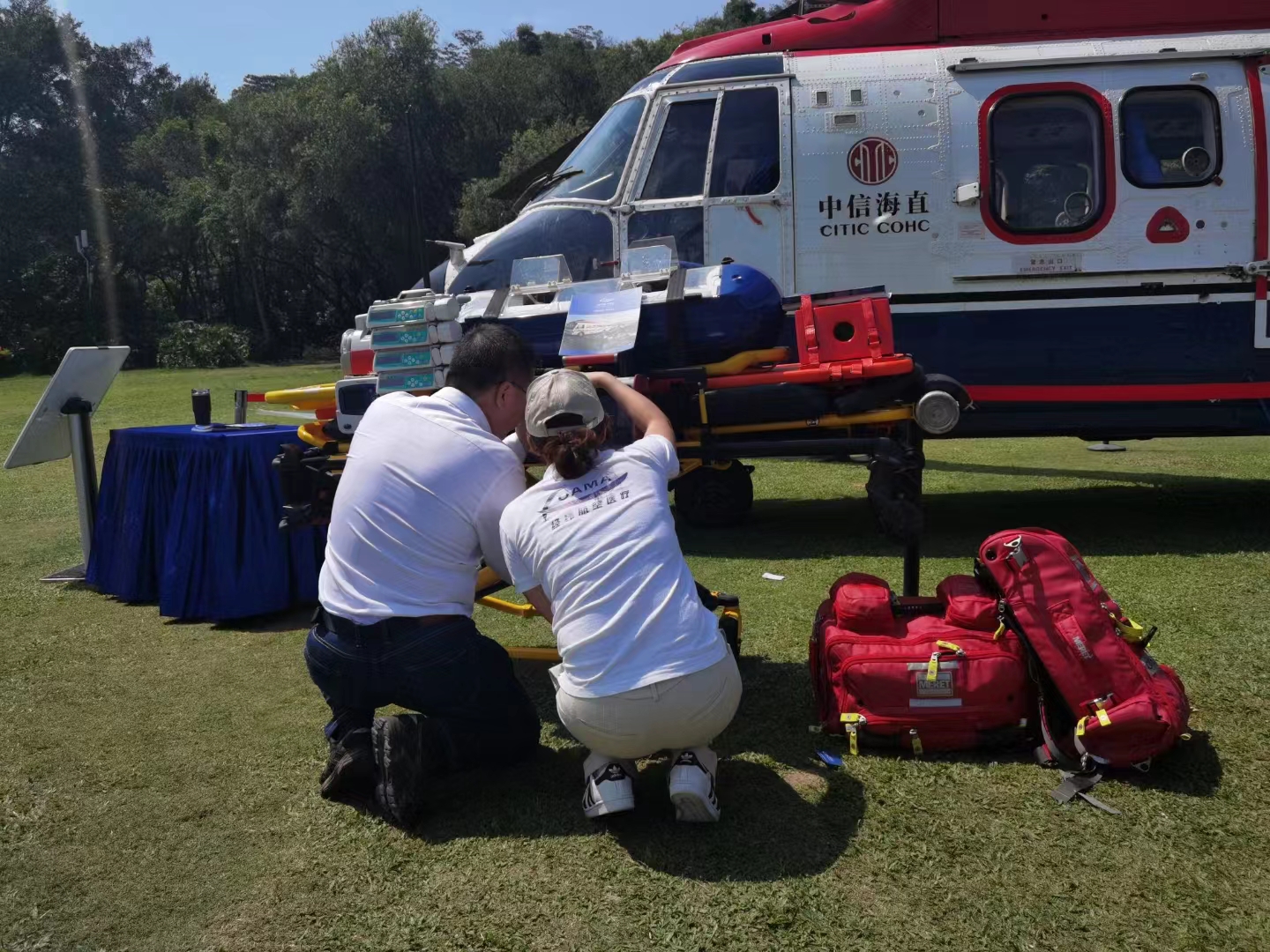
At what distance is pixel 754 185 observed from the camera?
7.32 metres

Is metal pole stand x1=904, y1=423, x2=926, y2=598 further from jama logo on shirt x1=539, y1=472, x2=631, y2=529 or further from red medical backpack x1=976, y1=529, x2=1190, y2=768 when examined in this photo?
jama logo on shirt x1=539, y1=472, x2=631, y2=529

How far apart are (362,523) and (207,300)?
133 feet

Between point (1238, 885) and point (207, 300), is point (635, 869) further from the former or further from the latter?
point (207, 300)

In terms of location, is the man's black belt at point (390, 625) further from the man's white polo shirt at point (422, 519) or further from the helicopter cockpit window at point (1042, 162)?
the helicopter cockpit window at point (1042, 162)

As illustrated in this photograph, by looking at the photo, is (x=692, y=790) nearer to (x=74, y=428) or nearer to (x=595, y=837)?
(x=595, y=837)

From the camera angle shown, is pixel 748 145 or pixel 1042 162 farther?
pixel 748 145

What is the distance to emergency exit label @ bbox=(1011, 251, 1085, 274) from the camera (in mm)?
7062

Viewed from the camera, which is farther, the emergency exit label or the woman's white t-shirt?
the emergency exit label

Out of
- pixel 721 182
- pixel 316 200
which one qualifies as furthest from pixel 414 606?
pixel 316 200

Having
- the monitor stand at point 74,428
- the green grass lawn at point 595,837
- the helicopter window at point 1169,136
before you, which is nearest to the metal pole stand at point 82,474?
the monitor stand at point 74,428

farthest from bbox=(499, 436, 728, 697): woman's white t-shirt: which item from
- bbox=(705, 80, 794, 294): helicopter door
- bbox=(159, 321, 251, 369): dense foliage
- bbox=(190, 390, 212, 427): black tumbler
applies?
bbox=(159, 321, 251, 369): dense foliage

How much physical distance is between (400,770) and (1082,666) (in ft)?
7.06

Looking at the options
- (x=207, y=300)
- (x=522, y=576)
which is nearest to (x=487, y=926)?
(x=522, y=576)

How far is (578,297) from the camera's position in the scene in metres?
5.07
